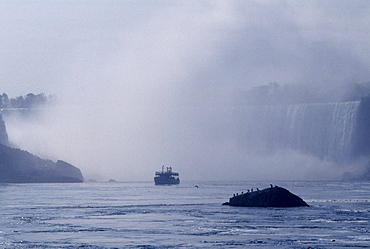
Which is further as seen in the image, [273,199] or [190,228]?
[273,199]

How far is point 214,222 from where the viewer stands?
239 feet

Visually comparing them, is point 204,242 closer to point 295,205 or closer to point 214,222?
point 214,222

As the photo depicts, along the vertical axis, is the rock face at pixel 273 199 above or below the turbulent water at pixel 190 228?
above

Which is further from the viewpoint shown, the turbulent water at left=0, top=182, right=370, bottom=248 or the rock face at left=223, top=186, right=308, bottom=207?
the rock face at left=223, top=186, right=308, bottom=207

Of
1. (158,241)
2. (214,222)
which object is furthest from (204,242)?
(214,222)

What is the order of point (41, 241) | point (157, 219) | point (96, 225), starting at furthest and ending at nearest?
point (157, 219), point (96, 225), point (41, 241)

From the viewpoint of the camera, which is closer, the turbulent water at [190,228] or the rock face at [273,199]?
the turbulent water at [190,228]

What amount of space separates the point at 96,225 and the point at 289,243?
2160 cm

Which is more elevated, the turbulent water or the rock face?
the rock face

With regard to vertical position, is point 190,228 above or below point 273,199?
below

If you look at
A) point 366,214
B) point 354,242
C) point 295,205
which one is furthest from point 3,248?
point 295,205

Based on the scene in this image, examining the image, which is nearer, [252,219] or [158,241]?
[158,241]

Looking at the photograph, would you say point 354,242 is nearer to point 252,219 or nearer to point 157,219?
point 252,219

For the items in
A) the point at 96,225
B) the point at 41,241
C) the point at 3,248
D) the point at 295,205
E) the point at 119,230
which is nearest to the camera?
the point at 3,248
